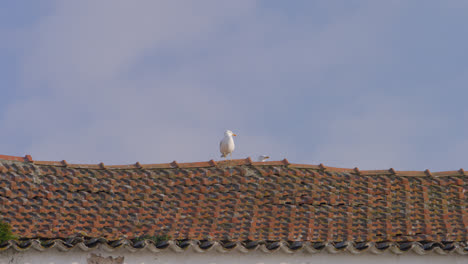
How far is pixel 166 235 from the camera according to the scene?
11.4 m

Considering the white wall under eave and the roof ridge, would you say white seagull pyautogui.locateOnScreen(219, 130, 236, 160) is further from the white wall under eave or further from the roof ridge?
the white wall under eave

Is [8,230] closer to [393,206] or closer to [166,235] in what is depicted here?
[166,235]

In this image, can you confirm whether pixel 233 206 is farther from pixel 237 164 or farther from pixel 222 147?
pixel 222 147

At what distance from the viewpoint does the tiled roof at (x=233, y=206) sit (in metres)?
11.4

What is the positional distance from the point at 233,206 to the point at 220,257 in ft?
5.16

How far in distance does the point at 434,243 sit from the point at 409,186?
7.49 ft

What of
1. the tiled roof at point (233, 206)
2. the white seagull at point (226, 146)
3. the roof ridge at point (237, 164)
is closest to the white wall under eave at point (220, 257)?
the tiled roof at point (233, 206)

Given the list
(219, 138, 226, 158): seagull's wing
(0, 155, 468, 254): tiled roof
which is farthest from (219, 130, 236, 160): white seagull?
(0, 155, 468, 254): tiled roof

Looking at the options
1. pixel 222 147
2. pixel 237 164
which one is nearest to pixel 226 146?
pixel 222 147

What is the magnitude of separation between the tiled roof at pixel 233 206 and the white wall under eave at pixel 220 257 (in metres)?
0.17

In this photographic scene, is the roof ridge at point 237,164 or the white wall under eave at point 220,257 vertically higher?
the roof ridge at point 237,164

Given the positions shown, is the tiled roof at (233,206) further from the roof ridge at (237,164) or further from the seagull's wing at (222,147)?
the seagull's wing at (222,147)

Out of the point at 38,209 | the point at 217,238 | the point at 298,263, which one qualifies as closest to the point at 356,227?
the point at 298,263

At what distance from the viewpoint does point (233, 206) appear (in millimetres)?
12555
